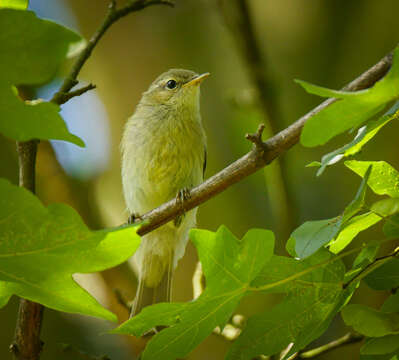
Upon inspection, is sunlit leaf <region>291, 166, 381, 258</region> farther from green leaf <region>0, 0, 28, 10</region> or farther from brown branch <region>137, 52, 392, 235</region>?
green leaf <region>0, 0, 28, 10</region>

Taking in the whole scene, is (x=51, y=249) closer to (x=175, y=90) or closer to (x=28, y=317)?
(x=28, y=317)

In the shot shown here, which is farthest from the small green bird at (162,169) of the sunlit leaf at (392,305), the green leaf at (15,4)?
the green leaf at (15,4)

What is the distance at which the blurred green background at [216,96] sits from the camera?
17.4 feet

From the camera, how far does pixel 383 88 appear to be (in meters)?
1.73

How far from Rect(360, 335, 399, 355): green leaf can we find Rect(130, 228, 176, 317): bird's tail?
115 inches

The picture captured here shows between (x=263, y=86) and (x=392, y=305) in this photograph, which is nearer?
(x=392, y=305)

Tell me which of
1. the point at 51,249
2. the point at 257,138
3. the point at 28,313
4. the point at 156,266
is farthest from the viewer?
the point at 156,266

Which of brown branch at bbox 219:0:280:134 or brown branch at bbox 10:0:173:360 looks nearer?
brown branch at bbox 10:0:173:360

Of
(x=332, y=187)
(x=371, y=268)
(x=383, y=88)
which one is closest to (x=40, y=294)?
(x=371, y=268)

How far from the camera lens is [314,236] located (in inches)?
72.1

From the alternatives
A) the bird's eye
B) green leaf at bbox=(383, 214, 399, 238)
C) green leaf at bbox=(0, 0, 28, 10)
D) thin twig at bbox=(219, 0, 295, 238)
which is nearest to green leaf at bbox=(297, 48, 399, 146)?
green leaf at bbox=(383, 214, 399, 238)

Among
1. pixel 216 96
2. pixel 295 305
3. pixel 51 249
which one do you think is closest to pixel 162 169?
pixel 216 96

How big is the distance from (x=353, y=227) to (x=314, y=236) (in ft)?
0.88

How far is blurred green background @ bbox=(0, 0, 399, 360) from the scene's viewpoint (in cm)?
530
